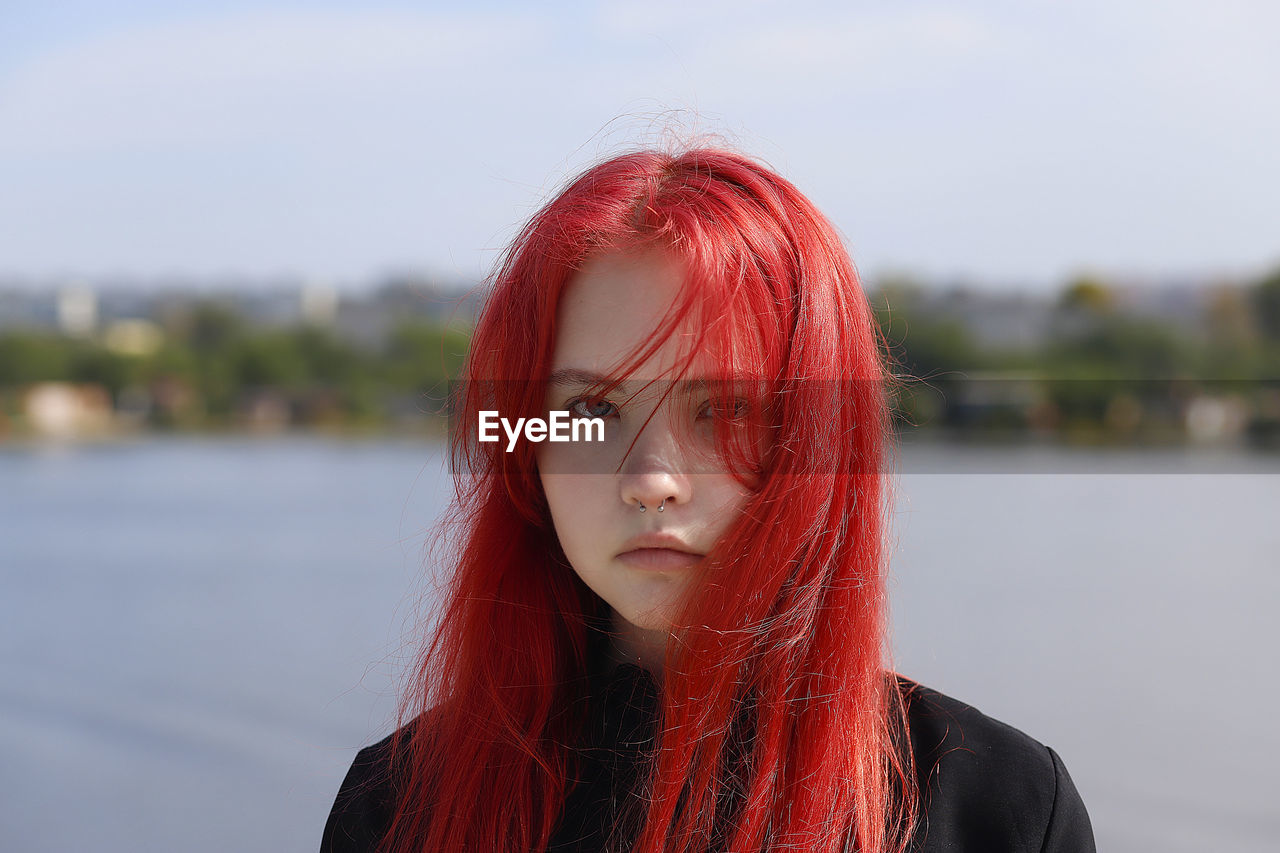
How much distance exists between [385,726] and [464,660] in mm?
223

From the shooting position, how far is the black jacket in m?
0.84

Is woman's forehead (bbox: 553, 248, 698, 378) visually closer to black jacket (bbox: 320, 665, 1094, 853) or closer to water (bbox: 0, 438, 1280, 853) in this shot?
black jacket (bbox: 320, 665, 1094, 853)

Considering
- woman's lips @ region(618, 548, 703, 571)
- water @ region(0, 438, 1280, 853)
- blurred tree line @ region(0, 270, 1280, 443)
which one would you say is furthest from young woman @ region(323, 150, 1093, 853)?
blurred tree line @ region(0, 270, 1280, 443)

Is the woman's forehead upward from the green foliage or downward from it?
downward

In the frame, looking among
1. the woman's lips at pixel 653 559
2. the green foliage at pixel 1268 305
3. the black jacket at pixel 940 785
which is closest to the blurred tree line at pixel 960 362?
the green foliage at pixel 1268 305


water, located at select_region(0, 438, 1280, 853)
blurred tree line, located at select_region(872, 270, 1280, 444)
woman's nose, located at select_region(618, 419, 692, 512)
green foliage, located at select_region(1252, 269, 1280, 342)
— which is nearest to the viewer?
woman's nose, located at select_region(618, 419, 692, 512)

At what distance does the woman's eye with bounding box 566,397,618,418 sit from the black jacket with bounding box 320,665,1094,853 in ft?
0.81

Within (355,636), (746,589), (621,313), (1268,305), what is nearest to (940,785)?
(746,589)

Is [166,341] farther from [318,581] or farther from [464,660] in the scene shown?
[464,660]

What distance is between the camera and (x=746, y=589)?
33.3 inches

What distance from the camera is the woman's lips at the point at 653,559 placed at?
0.85 meters

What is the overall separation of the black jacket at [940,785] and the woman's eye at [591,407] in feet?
0.81

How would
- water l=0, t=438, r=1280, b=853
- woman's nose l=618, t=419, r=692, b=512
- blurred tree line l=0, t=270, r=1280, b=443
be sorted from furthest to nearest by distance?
blurred tree line l=0, t=270, r=1280, b=443, water l=0, t=438, r=1280, b=853, woman's nose l=618, t=419, r=692, b=512

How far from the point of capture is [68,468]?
10766 mm
